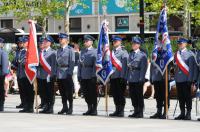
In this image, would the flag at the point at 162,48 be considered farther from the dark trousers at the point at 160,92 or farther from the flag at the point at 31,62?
the flag at the point at 31,62

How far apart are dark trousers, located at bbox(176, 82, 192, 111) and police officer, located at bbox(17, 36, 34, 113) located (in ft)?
13.4

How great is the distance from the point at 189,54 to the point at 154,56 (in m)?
0.95

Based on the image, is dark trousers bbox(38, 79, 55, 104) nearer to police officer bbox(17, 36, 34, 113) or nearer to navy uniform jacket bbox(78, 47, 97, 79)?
police officer bbox(17, 36, 34, 113)

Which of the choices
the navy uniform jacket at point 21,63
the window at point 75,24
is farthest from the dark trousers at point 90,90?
the window at point 75,24

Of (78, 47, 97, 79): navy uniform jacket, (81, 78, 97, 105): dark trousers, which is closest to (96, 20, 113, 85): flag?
(78, 47, 97, 79): navy uniform jacket

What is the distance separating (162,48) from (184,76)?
1.06m

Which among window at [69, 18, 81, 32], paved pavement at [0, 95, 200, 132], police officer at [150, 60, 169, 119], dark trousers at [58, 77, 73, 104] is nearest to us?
paved pavement at [0, 95, 200, 132]

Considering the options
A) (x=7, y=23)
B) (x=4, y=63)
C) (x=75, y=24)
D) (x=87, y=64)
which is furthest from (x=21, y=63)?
(x=7, y=23)

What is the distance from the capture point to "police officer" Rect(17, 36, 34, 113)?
18.8m

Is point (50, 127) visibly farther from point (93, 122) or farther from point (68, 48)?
point (68, 48)

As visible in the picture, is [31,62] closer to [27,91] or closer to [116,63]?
[27,91]

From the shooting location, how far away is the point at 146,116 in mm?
17906

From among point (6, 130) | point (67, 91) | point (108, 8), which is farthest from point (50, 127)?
point (108, 8)

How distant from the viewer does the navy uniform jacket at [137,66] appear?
17062 millimetres
